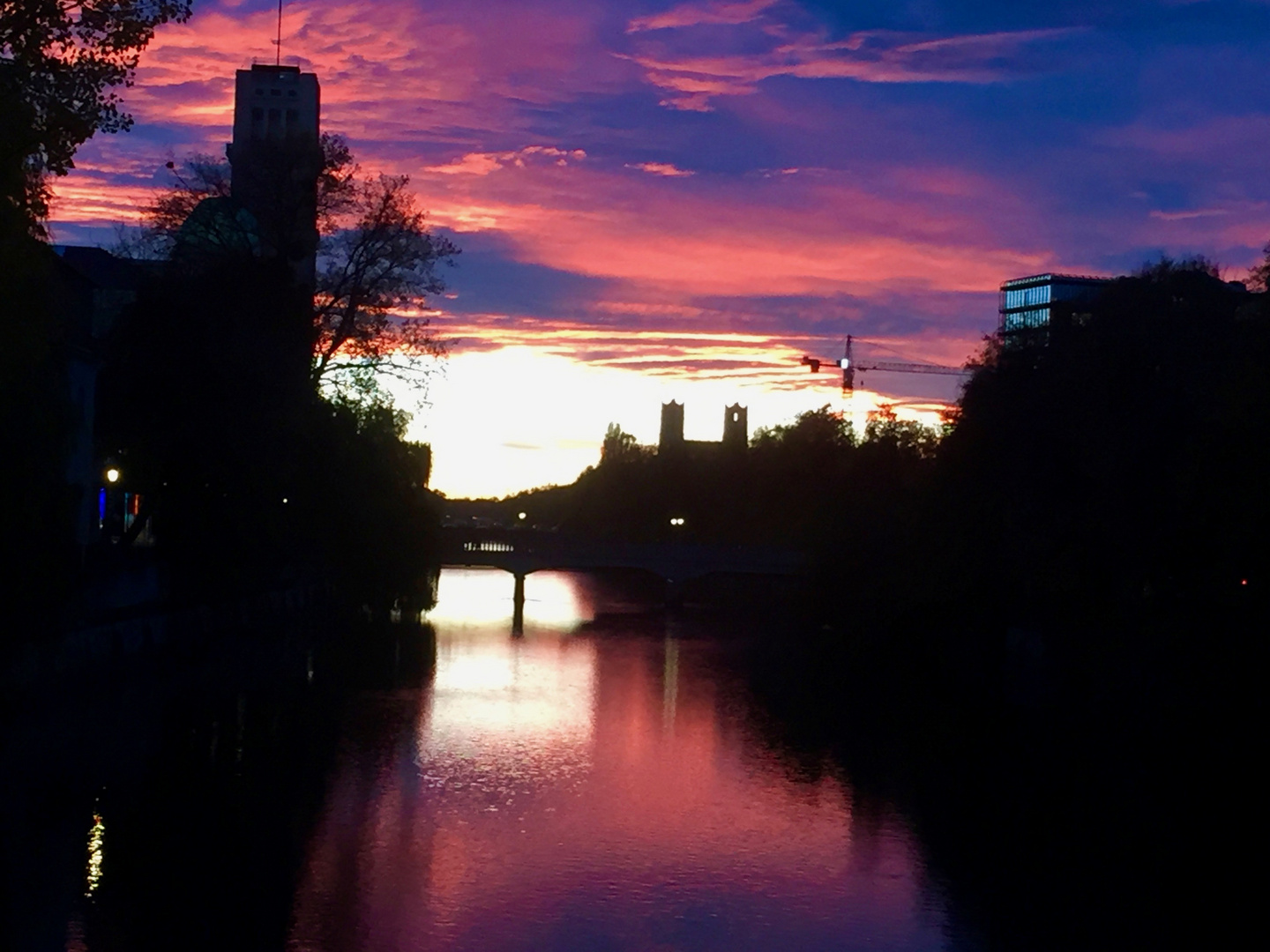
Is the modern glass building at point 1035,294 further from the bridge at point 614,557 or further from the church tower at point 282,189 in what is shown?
the church tower at point 282,189

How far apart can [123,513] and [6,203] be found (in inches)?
1776

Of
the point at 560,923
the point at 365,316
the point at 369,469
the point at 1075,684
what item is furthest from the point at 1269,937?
the point at 369,469

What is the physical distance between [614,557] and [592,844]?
55.9 m

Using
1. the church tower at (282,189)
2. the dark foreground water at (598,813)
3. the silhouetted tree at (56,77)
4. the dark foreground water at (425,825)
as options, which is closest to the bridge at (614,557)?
the church tower at (282,189)

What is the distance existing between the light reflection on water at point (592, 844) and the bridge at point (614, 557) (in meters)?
39.1

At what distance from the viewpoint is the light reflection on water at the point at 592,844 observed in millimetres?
18641

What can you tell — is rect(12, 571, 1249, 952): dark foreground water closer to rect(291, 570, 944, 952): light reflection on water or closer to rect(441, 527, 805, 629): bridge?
rect(291, 570, 944, 952): light reflection on water

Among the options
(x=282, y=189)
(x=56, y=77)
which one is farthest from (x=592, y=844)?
(x=282, y=189)

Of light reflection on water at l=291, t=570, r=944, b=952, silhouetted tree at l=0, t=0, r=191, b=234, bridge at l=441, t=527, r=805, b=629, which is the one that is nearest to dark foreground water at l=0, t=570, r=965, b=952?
light reflection on water at l=291, t=570, r=944, b=952

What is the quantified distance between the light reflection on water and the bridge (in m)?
39.1

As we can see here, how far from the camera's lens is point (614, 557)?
260 ft

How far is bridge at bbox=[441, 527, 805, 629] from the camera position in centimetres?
7950

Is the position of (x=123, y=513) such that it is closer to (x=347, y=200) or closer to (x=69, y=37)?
(x=347, y=200)

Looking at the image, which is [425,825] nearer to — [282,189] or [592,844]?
[592,844]
